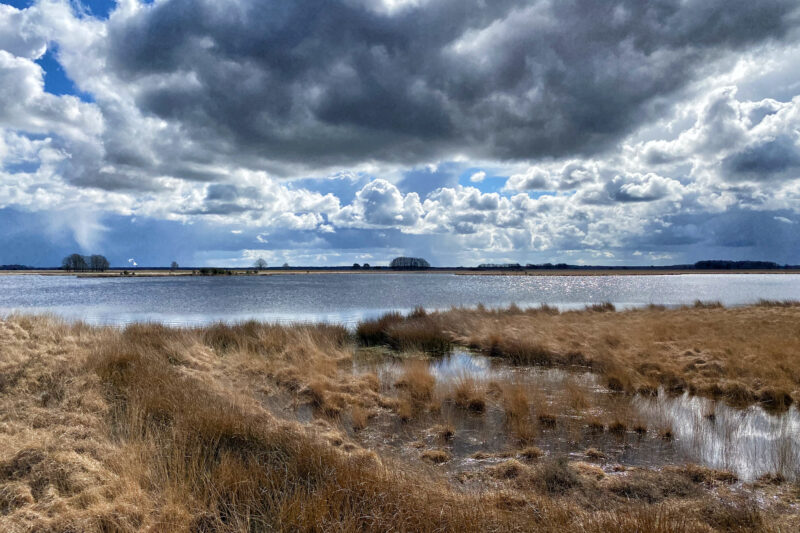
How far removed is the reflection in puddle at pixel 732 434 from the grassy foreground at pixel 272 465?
3.14ft

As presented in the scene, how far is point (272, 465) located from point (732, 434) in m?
9.54

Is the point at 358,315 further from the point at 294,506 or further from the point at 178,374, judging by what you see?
the point at 294,506

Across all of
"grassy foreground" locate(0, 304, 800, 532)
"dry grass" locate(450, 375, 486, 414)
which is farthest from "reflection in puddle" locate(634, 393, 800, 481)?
"dry grass" locate(450, 375, 486, 414)

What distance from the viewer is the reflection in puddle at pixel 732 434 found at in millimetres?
7883

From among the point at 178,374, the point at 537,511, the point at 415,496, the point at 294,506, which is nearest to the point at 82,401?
the point at 178,374

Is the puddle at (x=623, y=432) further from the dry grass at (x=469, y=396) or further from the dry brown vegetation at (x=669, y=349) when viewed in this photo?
the dry brown vegetation at (x=669, y=349)

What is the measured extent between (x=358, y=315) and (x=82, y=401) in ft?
82.2

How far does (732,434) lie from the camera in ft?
30.8

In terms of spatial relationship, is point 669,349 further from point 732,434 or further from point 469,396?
point 469,396

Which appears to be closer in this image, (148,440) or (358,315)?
(148,440)

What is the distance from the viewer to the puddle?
821cm

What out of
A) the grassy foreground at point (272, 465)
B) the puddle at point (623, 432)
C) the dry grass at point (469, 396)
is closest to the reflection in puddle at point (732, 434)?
the puddle at point (623, 432)

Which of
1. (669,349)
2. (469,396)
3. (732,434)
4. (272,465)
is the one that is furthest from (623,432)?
(669,349)

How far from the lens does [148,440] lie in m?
7.23
